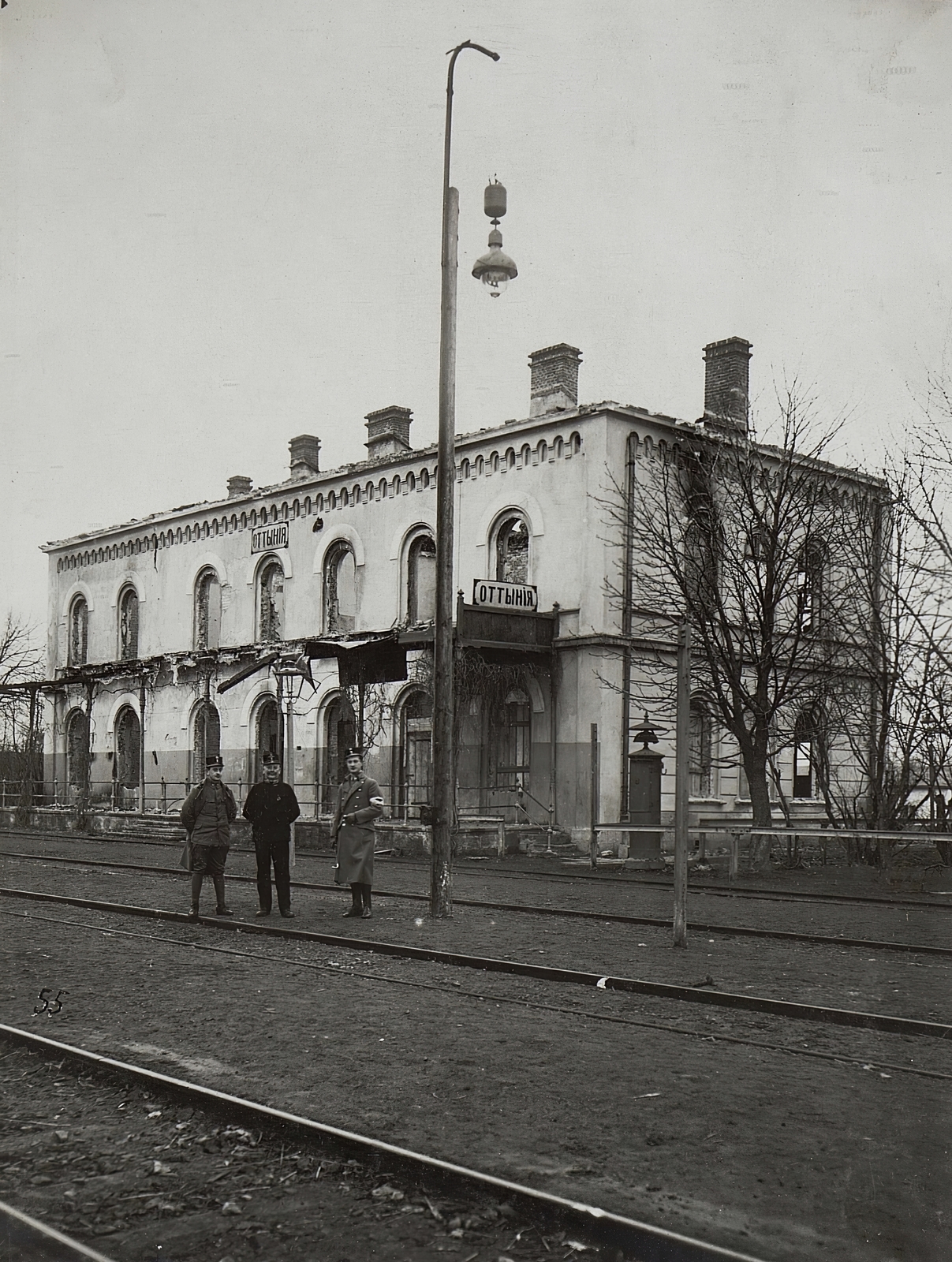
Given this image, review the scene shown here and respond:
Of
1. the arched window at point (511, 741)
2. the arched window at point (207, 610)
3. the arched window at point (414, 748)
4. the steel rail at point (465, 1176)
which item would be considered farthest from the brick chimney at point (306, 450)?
the steel rail at point (465, 1176)

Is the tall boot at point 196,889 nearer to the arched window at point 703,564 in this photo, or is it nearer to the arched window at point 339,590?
the arched window at point 703,564

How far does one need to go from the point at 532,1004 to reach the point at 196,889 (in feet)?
18.2

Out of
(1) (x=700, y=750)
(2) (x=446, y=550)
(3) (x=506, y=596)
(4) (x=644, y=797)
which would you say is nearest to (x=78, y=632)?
(3) (x=506, y=596)

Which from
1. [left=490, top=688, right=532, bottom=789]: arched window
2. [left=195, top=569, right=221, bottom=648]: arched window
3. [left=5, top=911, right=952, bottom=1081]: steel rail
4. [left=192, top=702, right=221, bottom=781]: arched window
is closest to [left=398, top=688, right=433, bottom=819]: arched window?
Answer: [left=490, top=688, right=532, bottom=789]: arched window

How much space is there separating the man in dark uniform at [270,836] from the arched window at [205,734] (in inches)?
768

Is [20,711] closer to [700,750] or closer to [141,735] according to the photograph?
[141,735]

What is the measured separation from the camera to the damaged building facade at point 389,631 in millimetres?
23484

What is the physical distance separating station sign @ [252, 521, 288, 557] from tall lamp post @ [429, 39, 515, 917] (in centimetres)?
1778

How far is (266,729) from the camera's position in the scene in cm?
3127

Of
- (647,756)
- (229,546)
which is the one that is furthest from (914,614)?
(229,546)

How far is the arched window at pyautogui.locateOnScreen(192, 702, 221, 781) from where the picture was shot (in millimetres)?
32344

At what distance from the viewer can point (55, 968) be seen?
31.3 feet

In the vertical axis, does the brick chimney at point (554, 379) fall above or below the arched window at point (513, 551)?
above

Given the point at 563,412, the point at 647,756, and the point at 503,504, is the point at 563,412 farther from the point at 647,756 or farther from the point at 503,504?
the point at 647,756
